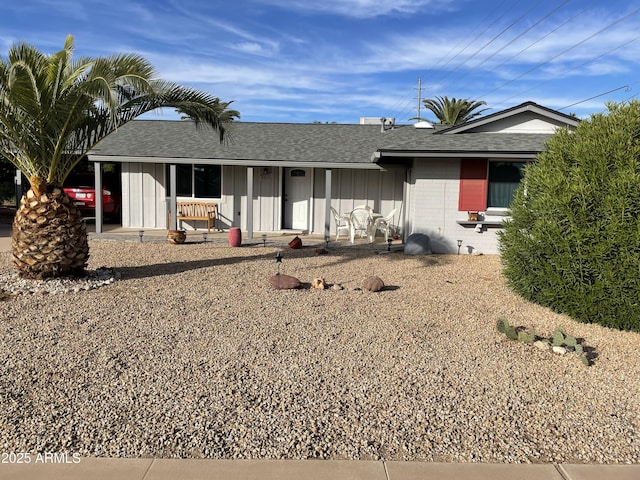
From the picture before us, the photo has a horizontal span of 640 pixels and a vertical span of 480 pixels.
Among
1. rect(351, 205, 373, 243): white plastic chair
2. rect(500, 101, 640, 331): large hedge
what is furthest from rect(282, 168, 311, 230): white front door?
rect(500, 101, 640, 331): large hedge

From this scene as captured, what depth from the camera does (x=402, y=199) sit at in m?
15.4

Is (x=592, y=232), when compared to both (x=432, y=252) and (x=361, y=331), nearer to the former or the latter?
(x=361, y=331)

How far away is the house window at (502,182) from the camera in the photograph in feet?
39.7

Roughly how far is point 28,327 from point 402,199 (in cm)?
1135

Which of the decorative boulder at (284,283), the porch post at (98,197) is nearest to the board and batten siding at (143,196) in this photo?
the porch post at (98,197)

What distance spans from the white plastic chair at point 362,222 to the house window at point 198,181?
420cm

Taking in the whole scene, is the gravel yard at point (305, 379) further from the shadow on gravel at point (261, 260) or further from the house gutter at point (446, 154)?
the house gutter at point (446, 154)

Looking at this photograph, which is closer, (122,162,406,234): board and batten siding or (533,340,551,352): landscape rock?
(533,340,551,352): landscape rock

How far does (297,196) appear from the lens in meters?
15.7

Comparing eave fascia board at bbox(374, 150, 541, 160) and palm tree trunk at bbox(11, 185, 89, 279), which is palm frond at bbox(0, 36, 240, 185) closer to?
palm tree trunk at bbox(11, 185, 89, 279)

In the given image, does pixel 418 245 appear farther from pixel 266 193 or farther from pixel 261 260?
pixel 266 193

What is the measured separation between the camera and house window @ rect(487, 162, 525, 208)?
12.1 meters

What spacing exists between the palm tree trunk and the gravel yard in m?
0.80

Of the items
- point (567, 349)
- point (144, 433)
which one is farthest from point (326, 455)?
point (567, 349)
